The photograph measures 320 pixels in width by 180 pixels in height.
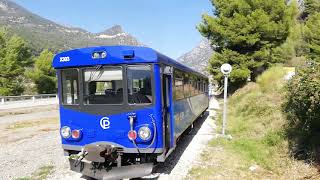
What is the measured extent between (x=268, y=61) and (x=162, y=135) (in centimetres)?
2656

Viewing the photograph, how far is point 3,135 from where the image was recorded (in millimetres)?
17031

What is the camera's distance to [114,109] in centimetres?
817

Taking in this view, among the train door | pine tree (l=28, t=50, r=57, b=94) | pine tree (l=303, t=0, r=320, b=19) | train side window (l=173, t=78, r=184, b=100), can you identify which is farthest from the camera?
pine tree (l=28, t=50, r=57, b=94)

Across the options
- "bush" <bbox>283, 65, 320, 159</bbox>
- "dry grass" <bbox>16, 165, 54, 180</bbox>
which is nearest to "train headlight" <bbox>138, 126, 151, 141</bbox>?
"dry grass" <bbox>16, 165, 54, 180</bbox>

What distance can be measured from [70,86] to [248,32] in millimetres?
25612

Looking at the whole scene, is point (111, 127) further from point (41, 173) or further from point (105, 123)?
point (41, 173)

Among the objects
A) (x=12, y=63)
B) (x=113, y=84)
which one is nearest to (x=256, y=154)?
(x=113, y=84)

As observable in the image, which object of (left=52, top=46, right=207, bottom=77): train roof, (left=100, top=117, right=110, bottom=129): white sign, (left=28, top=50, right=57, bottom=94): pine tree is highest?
(left=28, top=50, right=57, bottom=94): pine tree

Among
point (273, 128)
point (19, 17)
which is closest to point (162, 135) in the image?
point (273, 128)

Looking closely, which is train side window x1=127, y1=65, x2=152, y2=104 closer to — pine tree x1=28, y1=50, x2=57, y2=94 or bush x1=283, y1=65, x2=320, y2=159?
bush x1=283, y1=65, x2=320, y2=159

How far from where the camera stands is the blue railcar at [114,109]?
797 cm

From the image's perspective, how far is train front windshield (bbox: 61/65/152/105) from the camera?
317 inches

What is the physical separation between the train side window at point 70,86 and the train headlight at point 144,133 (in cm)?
163

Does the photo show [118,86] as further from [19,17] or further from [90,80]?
[19,17]
